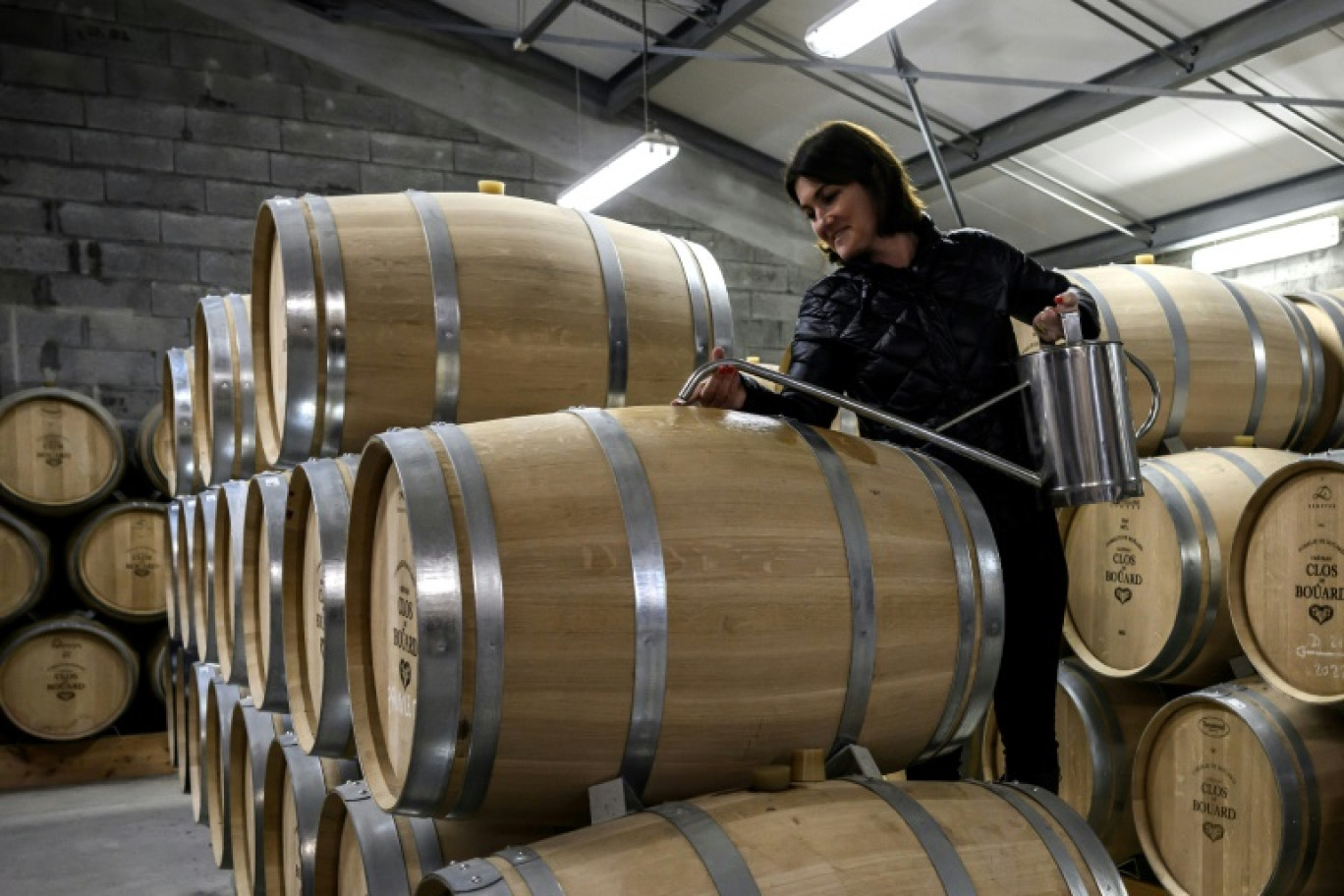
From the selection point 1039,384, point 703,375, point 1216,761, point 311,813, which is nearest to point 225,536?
point 311,813

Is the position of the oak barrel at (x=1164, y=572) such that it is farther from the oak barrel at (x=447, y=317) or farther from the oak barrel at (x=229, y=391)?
the oak barrel at (x=229, y=391)

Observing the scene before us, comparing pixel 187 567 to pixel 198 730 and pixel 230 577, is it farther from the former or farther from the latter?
pixel 230 577

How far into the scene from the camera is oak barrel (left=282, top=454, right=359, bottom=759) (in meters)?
2.48

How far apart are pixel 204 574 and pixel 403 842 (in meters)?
2.92

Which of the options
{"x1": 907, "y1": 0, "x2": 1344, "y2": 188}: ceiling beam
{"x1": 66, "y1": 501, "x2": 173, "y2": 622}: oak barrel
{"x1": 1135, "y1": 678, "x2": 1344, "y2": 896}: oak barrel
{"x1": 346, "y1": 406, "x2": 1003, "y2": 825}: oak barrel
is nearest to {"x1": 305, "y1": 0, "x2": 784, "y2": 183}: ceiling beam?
{"x1": 907, "y1": 0, "x2": 1344, "y2": 188}: ceiling beam

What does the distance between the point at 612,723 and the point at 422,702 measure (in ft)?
0.95

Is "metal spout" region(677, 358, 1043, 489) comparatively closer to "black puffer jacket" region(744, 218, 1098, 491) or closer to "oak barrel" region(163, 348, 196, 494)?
"black puffer jacket" region(744, 218, 1098, 491)

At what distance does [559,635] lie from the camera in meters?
1.74

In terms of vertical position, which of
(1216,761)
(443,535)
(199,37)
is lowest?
(1216,761)

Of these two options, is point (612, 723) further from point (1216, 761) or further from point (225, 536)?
point (225, 536)

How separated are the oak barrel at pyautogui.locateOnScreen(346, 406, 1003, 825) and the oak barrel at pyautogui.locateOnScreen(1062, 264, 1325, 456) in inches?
83.6

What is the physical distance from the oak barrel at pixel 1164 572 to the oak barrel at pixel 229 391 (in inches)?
106

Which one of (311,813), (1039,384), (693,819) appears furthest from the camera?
(311,813)

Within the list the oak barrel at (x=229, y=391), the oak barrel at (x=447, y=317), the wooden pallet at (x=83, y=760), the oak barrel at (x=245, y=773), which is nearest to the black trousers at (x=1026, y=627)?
the oak barrel at (x=447, y=317)
